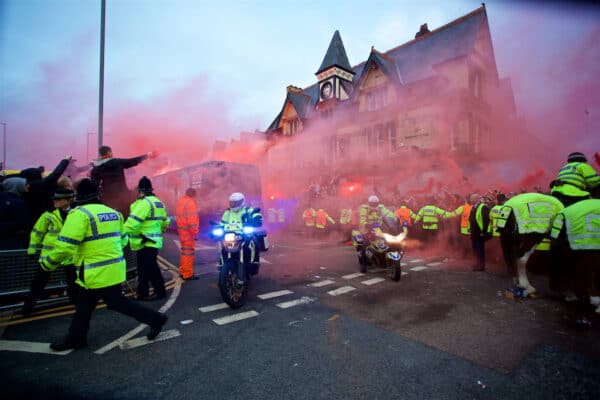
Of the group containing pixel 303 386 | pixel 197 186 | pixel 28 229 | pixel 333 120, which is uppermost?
pixel 333 120

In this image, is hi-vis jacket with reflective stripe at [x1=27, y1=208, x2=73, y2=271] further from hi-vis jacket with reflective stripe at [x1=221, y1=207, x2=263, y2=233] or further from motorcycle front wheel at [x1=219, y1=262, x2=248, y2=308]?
hi-vis jacket with reflective stripe at [x1=221, y1=207, x2=263, y2=233]

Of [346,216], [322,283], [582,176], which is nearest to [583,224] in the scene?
[582,176]

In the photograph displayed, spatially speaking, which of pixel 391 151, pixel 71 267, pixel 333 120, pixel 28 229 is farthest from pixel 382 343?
pixel 333 120

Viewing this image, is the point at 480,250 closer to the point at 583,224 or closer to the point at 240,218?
the point at 583,224

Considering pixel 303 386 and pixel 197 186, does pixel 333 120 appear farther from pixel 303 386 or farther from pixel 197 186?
pixel 303 386

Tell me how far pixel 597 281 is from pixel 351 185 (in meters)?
15.5

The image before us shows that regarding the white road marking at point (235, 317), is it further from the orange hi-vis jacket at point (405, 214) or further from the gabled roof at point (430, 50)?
the gabled roof at point (430, 50)

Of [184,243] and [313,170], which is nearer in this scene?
[184,243]

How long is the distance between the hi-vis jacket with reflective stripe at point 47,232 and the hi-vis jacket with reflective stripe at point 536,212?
22.4 ft

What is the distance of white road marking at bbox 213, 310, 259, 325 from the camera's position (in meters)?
4.11

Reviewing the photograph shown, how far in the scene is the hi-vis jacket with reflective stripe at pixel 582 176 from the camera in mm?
4434

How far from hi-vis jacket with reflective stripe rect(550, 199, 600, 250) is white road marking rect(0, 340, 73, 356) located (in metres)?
6.34

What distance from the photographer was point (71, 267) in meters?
4.46

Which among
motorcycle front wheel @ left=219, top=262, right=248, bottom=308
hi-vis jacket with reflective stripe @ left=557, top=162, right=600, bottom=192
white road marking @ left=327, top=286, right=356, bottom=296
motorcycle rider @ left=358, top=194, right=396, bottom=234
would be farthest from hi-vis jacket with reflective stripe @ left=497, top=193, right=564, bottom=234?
motorcycle front wheel @ left=219, top=262, right=248, bottom=308
